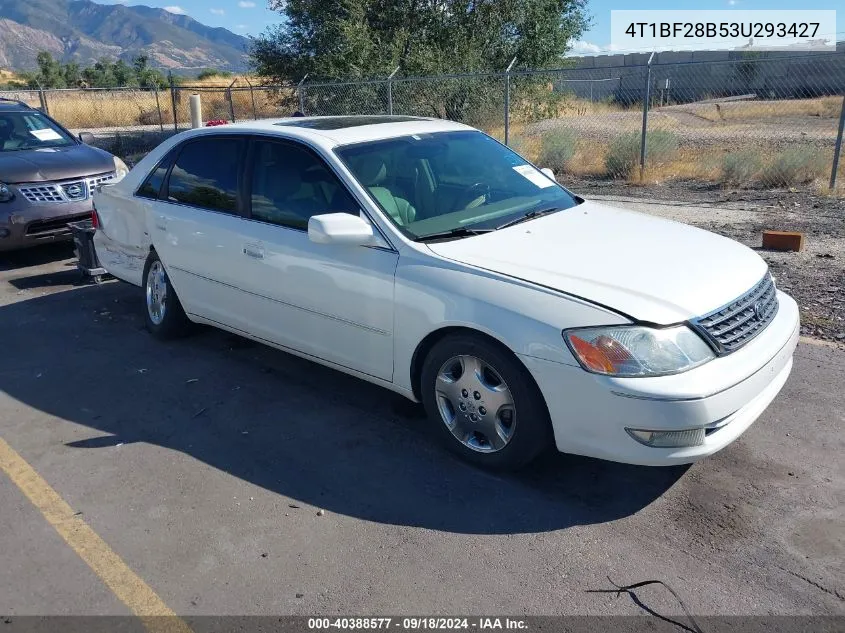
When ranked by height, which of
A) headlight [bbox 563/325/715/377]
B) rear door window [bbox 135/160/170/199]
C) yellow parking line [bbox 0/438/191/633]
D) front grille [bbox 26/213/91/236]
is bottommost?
yellow parking line [bbox 0/438/191/633]

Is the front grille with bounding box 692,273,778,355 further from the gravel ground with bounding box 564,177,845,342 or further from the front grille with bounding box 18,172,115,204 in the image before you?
the front grille with bounding box 18,172,115,204

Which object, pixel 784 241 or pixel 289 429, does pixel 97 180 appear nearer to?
pixel 289 429

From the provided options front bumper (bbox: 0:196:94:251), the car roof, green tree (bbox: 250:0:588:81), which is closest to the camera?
the car roof

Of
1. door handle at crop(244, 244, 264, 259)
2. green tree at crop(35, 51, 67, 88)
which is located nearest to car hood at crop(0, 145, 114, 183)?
door handle at crop(244, 244, 264, 259)

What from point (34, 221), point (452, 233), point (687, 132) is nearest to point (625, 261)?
point (452, 233)

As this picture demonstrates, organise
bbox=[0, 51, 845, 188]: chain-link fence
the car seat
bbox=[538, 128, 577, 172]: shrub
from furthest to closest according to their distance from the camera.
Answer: bbox=[538, 128, 577, 172]: shrub
bbox=[0, 51, 845, 188]: chain-link fence
the car seat

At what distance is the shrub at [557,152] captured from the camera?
14.0m

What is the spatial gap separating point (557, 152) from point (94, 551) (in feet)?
39.4

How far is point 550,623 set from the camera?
9.22 feet

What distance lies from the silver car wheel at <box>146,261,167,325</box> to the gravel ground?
476 centimetres

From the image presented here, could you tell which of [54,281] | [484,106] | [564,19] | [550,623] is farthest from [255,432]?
[564,19]

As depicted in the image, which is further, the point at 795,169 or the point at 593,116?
the point at 593,116

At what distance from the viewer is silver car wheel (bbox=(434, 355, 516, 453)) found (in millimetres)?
3670

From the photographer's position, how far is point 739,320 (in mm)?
3551
